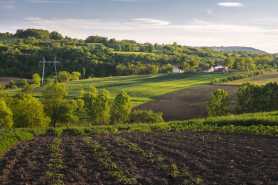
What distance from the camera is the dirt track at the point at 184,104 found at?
70.7 metres

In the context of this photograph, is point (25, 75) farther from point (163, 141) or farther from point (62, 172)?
point (62, 172)

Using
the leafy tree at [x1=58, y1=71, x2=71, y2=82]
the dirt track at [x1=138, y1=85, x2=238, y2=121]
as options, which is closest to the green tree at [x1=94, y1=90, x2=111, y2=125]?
the dirt track at [x1=138, y1=85, x2=238, y2=121]

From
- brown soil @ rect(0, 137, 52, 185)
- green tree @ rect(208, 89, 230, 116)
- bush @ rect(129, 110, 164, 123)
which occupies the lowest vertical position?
bush @ rect(129, 110, 164, 123)

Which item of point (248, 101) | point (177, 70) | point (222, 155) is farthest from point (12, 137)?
point (177, 70)

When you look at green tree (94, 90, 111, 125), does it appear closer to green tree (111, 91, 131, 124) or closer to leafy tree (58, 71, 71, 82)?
green tree (111, 91, 131, 124)

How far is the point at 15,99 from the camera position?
6488 cm

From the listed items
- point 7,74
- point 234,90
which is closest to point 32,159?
point 234,90

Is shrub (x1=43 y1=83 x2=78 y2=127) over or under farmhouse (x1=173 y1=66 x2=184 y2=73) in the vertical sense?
under

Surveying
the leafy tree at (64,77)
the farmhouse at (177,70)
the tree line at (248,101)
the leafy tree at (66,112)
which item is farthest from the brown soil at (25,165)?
the farmhouse at (177,70)

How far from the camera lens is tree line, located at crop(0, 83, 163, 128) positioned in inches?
2403

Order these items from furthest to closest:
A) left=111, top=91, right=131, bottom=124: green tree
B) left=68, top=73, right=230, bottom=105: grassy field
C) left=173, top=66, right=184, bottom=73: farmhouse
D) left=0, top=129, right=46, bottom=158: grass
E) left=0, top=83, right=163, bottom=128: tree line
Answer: left=173, top=66, right=184, bottom=73: farmhouse < left=68, top=73, right=230, bottom=105: grassy field < left=111, top=91, right=131, bottom=124: green tree < left=0, top=83, right=163, bottom=128: tree line < left=0, top=129, right=46, bottom=158: grass

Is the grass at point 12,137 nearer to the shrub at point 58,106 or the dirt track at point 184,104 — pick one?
the shrub at point 58,106

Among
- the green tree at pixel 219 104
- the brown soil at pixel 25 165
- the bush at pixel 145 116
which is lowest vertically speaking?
the bush at pixel 145 116

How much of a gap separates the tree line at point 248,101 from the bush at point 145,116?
987 centimetres
